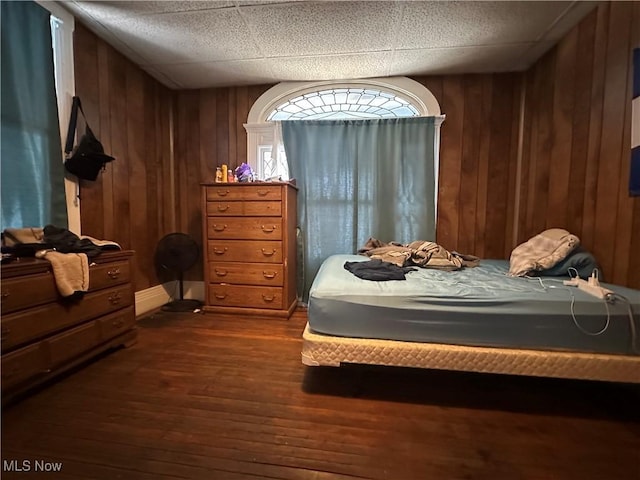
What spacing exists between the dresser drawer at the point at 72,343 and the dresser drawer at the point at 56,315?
0.05m

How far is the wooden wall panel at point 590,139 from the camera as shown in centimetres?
176

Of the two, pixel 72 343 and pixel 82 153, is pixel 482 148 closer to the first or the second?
pixel 82 153

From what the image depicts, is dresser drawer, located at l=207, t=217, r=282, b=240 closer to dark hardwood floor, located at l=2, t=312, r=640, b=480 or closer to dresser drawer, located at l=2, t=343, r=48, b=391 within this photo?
dark hardwood floor, located at l=2, t=312, r=640, b=480

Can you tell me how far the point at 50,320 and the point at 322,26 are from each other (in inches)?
105

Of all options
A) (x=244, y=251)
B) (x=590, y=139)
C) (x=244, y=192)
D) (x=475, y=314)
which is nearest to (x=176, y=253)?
(x=244, y=251)

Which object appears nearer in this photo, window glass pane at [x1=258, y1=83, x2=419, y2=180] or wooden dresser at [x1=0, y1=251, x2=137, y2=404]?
wooden dresser at [x1=0, y1=251, x2=137, y2=404]

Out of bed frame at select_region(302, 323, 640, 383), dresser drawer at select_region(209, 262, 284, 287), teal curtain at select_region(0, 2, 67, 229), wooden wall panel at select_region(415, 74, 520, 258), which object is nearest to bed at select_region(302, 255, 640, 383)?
bed frame at select_region(302, 323, 640, 383)

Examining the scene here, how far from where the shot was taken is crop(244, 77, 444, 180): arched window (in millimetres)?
3053

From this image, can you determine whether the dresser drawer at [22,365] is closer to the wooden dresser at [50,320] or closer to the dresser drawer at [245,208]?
the wooden dresser at [50,320]

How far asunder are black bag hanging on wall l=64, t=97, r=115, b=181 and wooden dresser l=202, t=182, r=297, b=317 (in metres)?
0.87

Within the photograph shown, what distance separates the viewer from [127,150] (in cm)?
281

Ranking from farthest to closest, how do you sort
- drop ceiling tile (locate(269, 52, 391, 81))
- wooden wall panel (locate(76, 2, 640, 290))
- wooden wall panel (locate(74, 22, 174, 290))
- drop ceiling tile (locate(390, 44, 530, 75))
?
1. drop ceiling tile (locate(269, 52, 391, 81))
2. drop ceiling tile (locate(390, 44, 530, 75))
3. wooden wall panel (locate(74, 22, 174, 290))
4. wooden wall panel (locate(76, 2, 640, 290))

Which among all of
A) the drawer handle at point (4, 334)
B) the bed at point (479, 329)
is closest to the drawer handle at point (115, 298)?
the drawer handle at point (4, 334)

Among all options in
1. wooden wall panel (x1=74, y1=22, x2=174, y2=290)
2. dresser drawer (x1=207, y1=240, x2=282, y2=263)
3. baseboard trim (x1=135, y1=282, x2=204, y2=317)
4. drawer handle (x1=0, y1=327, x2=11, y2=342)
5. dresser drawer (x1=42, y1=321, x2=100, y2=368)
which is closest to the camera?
drawer handle (x1=0, y1=327, x2=11, y2=342)
